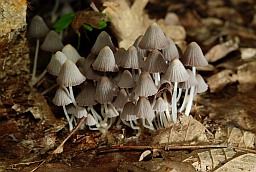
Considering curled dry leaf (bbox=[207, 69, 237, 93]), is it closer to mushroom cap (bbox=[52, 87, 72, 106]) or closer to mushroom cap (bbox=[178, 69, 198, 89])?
mushroom cap (bbox=[178, 69, 198, 89])

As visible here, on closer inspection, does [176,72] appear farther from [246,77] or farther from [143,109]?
[246,77]

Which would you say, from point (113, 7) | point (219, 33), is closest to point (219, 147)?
point (113, 7)

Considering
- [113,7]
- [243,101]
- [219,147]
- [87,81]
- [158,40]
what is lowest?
[219,147]

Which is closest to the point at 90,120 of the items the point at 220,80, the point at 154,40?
the point at 154,40

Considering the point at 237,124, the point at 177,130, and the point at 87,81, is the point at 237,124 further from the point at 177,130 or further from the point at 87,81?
the point at 87,81

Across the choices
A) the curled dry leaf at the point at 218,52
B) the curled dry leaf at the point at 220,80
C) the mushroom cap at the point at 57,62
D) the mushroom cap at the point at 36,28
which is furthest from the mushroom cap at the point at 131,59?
the curled dry leaf at the point at 218,52

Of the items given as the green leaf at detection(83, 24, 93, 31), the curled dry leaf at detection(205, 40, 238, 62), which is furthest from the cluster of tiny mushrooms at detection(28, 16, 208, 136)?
the curled dry leaf at detection(205, 40, 238, 62)
